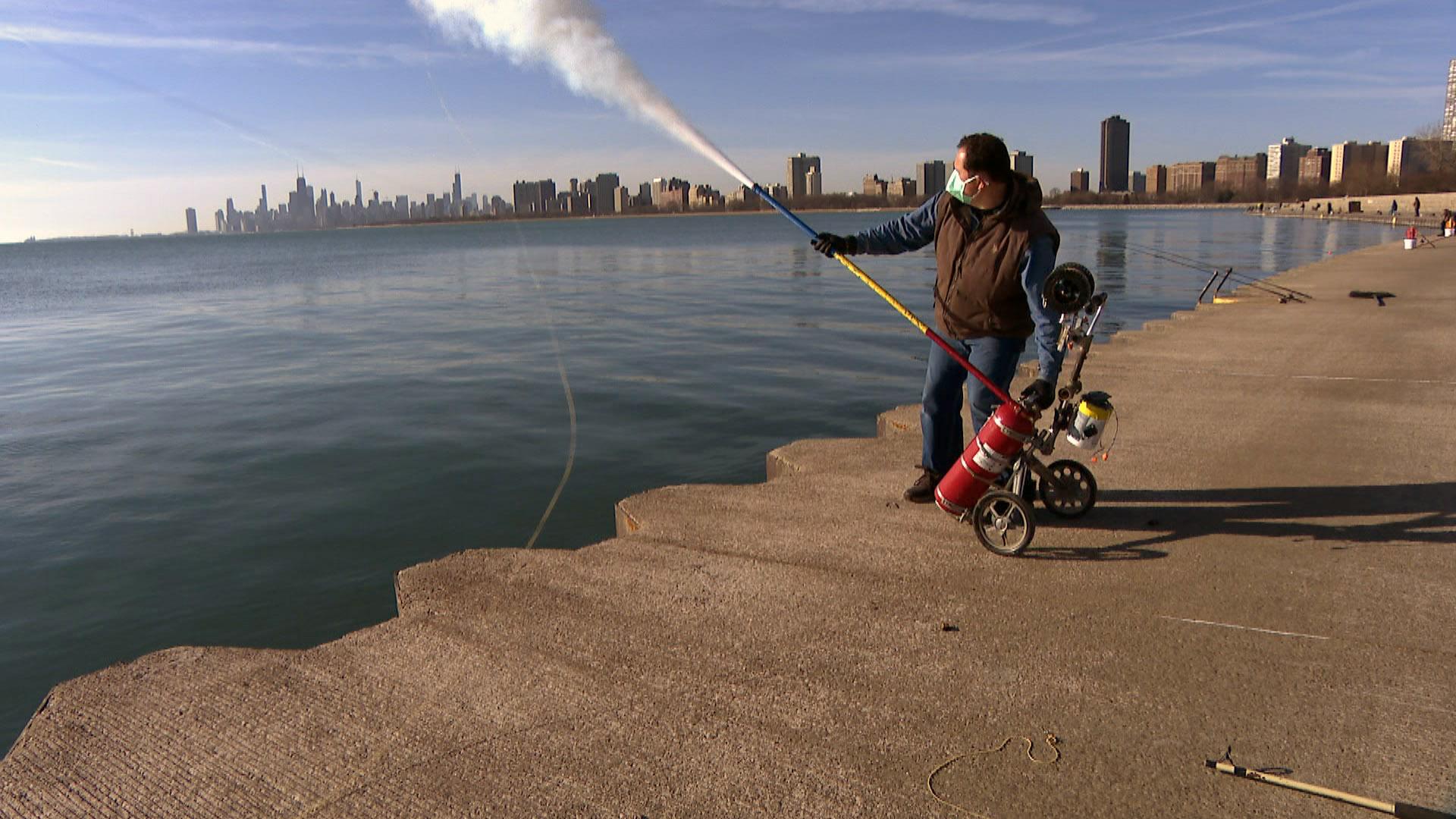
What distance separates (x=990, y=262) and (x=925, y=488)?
1.34 meters

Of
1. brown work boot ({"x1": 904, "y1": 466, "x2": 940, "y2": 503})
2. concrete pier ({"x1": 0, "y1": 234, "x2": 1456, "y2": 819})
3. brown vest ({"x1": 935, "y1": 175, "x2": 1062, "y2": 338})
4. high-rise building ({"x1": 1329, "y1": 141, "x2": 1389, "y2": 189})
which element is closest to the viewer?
concrete pier ({"x1": 0, "y1": 234, "x2": 1456, "y2": 819})

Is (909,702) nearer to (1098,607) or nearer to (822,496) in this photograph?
(1098,607)

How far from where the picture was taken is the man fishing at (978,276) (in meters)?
4.87

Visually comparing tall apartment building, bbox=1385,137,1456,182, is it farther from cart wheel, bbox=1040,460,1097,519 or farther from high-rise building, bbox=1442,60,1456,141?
cart wheel, bbox=1040,460,1097,519

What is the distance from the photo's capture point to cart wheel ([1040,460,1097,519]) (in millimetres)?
5254

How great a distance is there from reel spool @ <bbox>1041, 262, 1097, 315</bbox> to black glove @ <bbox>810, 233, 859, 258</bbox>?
1206 millimetres

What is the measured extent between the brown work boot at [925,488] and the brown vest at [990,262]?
2.66 ft

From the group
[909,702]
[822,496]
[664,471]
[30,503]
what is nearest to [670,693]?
[909,702]

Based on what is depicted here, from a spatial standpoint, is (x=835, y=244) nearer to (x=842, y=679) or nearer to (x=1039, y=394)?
(x=1039, y=394)

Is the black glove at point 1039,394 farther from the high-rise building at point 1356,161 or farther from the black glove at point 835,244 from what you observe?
the high-rise building at point 1356,161

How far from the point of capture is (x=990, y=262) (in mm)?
5094

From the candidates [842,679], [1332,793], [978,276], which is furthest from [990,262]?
[1332,793]

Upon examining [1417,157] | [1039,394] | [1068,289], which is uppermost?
[1417,157]

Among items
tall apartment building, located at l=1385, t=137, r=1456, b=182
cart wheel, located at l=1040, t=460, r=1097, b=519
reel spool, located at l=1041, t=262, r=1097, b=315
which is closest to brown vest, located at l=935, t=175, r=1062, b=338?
reel spool, located at l=1041, t=262, r=1097, b=315
